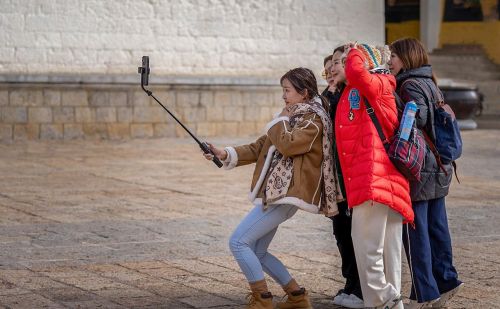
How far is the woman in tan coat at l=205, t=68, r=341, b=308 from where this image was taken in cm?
600

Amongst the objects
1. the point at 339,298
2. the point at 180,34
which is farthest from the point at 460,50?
the point at 339,298

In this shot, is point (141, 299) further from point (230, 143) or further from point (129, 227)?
point (230, 143)

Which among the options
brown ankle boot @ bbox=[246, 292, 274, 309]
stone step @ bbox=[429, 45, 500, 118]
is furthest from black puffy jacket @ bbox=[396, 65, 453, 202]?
stone step @ bbox=[429, 45, 500, 118]

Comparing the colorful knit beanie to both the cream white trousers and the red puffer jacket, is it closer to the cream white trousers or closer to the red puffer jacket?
the red puffer jacket

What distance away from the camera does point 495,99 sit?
2758cm

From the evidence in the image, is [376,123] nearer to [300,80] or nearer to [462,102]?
[300,80]

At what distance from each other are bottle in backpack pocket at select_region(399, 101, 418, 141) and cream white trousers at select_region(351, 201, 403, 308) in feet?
1.20

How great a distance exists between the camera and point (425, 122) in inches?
243

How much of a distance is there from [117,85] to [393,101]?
13007 millimetres

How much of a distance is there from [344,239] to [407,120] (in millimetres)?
Answer: 966

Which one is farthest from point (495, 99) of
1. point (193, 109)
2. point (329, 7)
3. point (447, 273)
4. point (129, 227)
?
point (447, 273)

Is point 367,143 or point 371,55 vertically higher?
point 371,55

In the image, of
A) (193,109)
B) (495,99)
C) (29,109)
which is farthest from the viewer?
(495,99)

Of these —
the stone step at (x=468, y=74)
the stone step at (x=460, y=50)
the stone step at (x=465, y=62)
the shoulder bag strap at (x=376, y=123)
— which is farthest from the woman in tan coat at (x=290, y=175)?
the stone step at (x=460, y=50)
